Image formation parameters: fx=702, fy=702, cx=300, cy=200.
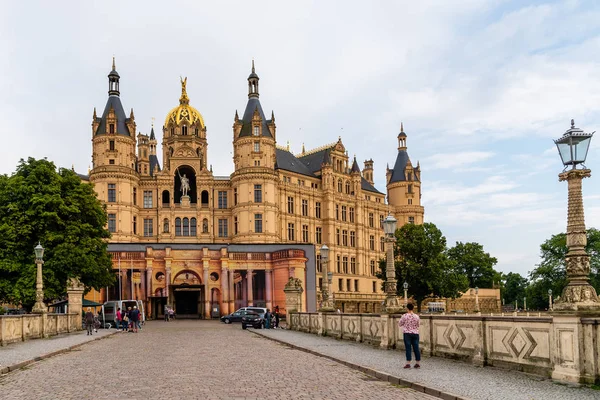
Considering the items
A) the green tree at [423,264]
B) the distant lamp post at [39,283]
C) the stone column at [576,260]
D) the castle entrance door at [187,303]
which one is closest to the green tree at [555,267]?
the green tree at [423,264]

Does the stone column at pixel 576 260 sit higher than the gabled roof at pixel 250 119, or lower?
Answer: lower

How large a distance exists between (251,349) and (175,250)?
1859 inches

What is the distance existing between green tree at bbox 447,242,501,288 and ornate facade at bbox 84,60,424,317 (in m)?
8.80

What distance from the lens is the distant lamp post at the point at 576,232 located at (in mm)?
12477

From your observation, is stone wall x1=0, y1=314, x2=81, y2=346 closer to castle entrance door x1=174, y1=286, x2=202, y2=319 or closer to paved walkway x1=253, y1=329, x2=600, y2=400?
paved walkway x1=253, y1=329, x2=600, y2=400

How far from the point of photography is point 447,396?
11516 millimetres

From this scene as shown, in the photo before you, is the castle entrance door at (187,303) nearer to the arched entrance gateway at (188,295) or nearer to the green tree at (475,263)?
the arched entrance gateway at (188,295)

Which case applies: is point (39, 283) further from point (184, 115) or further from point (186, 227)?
point (184, 115)

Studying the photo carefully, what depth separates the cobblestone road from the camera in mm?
12242

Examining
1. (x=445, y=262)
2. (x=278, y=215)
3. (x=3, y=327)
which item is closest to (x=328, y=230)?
(x=278, y=215)

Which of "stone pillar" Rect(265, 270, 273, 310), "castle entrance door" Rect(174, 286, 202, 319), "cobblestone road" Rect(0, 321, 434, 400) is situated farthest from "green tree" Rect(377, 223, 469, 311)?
"cobblestone road" Rect(0, 321, 434, 400)

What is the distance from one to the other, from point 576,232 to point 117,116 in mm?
76406

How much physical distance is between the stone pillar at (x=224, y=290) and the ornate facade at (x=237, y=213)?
4.3 inches

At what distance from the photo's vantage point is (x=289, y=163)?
3802 inches
